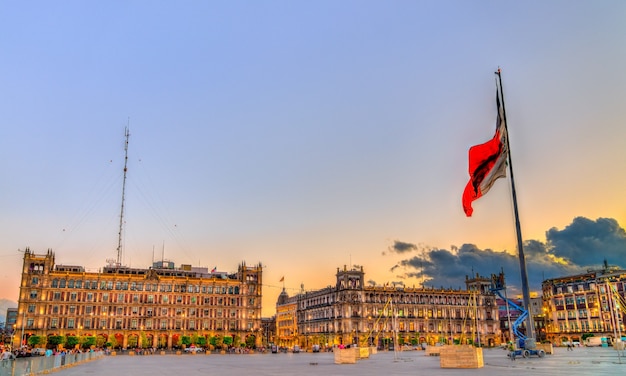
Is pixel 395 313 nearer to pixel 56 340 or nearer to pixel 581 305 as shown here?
pixel 581 305

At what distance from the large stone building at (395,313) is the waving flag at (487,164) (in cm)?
10371

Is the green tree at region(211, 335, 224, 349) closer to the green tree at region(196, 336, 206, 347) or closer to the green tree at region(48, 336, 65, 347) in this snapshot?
the green tree at region(196, 336, 206, 347)

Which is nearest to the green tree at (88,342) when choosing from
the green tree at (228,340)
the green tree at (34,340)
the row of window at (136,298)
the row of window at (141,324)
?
the green tree at (34,340)

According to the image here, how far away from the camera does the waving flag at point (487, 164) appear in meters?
32.7

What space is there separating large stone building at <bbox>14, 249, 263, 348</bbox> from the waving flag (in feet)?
339

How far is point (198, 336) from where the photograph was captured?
5002 inches

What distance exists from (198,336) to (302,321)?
48363 millimetres

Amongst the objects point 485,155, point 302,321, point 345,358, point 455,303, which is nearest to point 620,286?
point 455,303

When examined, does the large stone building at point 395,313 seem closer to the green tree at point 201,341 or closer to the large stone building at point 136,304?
the large stone building at point 136,304

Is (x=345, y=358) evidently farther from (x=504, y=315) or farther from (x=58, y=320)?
(x=504, y=315)

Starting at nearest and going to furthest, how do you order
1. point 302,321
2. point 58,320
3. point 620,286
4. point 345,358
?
point 345,358 < point 58,320 < point 620,286 < point 302,321

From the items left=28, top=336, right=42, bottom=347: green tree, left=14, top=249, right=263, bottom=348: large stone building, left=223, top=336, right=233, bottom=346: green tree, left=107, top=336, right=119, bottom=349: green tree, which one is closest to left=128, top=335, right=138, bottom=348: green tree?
left=14, top=249, right=263, bottom=348: large stone building

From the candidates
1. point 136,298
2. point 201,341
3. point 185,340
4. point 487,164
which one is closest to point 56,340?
point 136,298

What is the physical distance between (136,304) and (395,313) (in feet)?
209
